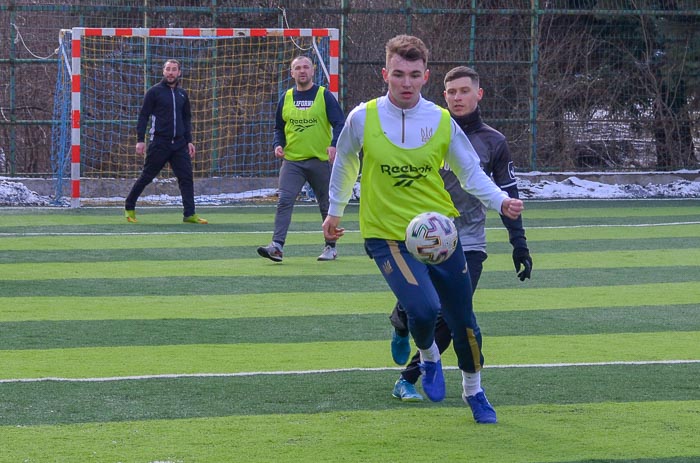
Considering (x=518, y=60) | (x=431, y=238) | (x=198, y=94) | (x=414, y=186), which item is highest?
(x=518, y=60)

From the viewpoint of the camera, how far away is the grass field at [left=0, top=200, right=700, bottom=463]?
6.00m

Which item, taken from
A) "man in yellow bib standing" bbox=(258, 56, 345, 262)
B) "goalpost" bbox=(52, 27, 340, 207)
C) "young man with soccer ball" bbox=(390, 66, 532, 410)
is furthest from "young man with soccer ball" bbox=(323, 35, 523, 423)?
"goalpost" bbox=(52, 27, 340, 207)

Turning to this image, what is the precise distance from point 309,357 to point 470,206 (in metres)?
1.69

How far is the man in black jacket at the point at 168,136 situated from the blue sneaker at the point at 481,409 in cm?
1039

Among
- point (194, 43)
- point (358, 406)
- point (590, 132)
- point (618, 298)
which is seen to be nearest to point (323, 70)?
point (194, 43)

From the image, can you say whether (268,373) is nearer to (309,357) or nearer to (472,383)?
(309,357)

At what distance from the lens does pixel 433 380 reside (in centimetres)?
677

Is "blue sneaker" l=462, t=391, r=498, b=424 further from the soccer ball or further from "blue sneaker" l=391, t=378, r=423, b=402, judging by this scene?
the soccer ball

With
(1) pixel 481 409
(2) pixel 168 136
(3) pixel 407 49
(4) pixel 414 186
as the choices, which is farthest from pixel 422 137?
(2) pixel 168 136

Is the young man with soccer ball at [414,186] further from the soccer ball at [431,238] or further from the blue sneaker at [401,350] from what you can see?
the blue sneaker at [401,350]

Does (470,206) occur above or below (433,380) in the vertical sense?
above

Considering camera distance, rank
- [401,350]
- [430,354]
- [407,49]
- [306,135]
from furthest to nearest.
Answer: [306,135] < [401,350] < [430,354] < [407,49]

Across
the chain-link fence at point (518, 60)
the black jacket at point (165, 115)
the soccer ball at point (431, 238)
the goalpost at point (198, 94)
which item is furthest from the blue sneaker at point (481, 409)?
the chain-link fence at point (518, 60)

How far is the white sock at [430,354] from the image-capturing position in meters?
6.66
